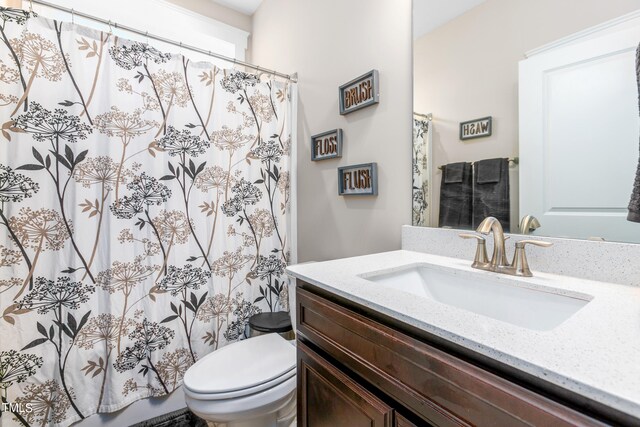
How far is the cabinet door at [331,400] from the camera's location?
644 mm

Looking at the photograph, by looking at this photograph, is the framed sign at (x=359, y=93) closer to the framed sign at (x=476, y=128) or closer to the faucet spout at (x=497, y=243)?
the framed sign at (x=476, y=128)

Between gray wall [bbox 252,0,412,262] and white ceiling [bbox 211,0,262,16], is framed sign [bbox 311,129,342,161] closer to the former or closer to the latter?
gray wall [bbox 252,0,412,262]

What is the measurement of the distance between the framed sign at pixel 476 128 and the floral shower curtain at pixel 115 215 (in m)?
1.09

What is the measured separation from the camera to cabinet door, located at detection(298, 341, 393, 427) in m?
0.64

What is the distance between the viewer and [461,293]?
90 centimetres

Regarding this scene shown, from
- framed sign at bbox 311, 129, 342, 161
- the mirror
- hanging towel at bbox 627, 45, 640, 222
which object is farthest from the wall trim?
framed sign at bbox 311, 129, 342, 161

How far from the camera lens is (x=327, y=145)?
159 centimetres

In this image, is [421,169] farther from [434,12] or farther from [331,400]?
[331,400]

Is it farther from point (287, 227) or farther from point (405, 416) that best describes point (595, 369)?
point (287, 227)

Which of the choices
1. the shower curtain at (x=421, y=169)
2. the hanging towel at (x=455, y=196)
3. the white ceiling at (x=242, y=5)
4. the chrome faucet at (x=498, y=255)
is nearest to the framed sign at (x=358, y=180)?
the shower curtain at (x=421, y=169)

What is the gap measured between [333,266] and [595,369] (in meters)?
0.65

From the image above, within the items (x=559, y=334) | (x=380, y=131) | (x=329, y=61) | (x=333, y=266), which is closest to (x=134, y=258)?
(x=333, y=266)

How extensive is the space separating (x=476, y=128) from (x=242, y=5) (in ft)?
7.29

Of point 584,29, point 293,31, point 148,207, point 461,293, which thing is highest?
point 293,31
